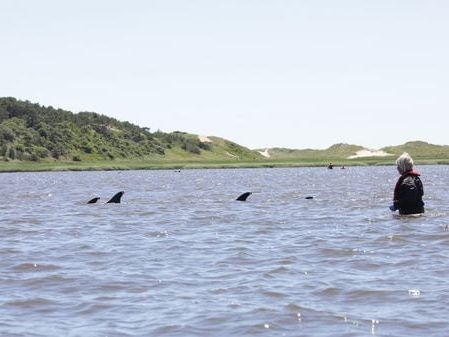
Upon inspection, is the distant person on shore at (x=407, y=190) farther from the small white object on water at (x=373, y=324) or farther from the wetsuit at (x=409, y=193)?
the small white object on water at (x=373, y=324)

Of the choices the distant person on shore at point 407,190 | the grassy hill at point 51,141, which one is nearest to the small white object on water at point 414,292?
the distant person on shore at point 407,190

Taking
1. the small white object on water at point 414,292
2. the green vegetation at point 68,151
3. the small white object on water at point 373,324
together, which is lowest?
the small white object on water at point 373,324

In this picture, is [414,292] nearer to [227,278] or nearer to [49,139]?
[227,278]

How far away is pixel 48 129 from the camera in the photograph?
18075cm

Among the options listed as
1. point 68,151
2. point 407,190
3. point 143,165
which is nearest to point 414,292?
point 407,190

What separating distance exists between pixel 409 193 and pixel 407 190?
7.2 inches

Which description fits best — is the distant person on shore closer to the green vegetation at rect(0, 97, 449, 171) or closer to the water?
the water

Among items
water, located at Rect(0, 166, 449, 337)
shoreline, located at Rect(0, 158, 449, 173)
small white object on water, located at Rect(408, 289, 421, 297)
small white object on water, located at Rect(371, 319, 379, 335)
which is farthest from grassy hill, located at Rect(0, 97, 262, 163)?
small white object on water, located at Rect(371, 319, 379, 335)

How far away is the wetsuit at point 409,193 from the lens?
2538 centimetres

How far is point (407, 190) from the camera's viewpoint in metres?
25.8

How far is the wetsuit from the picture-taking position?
999 inches

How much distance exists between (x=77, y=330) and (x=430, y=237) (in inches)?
471

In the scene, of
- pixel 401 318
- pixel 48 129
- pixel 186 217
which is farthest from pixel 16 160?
pixel 401 318

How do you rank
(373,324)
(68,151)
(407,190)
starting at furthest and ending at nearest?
(68,151) < (407,190) < (373,324)
